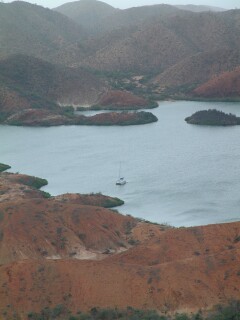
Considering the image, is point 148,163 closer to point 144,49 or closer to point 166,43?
point 144,49

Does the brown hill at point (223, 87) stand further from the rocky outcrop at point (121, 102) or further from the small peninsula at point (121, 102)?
the rocky outcrop at point (121, 102)

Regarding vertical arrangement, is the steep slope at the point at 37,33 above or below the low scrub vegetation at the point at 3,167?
above

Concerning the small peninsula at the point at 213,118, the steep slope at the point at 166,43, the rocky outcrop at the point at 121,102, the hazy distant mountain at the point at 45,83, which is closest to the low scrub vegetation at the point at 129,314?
the small peninsula at the point at 213,118

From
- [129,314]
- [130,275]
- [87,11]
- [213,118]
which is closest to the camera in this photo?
[129,314]

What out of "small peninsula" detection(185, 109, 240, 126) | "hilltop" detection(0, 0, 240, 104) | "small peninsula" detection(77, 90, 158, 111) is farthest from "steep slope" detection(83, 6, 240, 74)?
"small peninsula" detection(185, 109, 240, 126)

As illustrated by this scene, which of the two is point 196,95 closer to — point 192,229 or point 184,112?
point 184,112

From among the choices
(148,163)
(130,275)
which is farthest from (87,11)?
(130,275)
